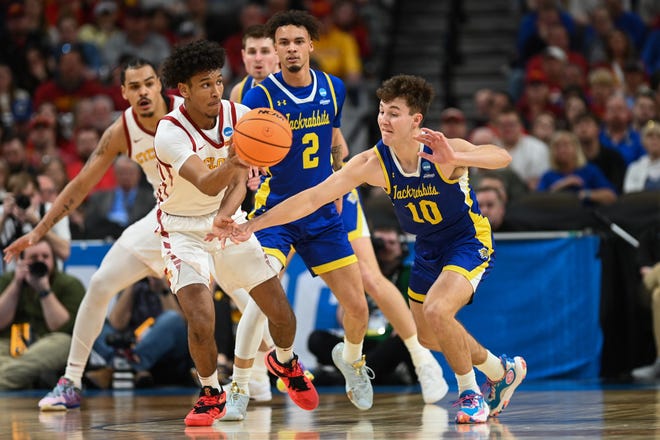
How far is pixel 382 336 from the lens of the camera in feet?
34.2

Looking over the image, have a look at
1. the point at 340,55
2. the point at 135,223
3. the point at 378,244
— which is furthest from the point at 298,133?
the point at 340,55

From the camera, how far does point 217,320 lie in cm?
1070

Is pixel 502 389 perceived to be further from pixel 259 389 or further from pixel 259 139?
pixel 259 139

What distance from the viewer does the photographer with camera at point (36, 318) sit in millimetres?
10266

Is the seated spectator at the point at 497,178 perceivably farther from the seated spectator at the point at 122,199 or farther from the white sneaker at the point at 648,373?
the seated spectator at the point at 122,199

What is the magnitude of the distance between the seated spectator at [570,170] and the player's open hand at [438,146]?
5261 millimetres

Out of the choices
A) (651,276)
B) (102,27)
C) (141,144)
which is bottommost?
(651,276)

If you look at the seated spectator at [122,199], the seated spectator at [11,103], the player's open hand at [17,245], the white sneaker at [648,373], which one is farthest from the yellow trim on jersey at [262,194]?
the seated spectator at [11,103]

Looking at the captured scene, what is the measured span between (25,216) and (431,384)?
4073 millimetres

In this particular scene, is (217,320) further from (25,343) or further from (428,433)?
(428,433)

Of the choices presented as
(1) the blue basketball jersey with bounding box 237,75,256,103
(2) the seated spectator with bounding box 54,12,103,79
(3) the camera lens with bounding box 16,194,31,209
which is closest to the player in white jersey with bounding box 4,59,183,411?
(1) the blue basketball jersey with bounding box 237,75,256,103

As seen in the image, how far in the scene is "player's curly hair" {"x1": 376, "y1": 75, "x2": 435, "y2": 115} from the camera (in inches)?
280

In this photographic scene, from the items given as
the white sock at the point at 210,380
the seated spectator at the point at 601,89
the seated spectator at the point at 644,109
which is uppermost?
the seated spectator at the point at 601,89

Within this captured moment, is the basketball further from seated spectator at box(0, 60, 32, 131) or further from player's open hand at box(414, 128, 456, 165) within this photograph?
seated spectator at box(0, 60, 32, 131)
